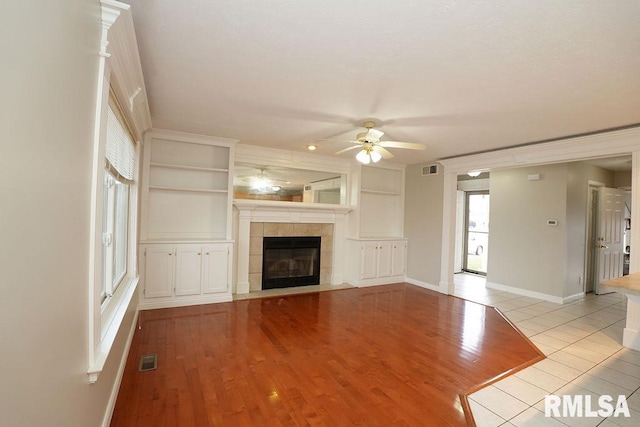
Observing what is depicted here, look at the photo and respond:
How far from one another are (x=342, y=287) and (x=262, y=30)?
4569 mm

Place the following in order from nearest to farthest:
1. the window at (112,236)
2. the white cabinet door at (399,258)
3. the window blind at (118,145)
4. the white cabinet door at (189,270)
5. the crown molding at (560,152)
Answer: the window blind at (118,145) → the window at (112,236) → the crown molding at (560,152) → the white cabinet door at (189,270) → the white cabinet door at (399,258)

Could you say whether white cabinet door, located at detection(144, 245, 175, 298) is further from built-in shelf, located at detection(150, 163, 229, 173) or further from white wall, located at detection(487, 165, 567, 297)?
white wall, located at detection(487, 165, 567, 297)

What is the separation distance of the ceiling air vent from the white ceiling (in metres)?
2.01

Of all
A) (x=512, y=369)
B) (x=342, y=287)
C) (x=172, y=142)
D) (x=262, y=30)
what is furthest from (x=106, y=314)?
(x=342, y=287)

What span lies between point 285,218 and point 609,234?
618 centimetres

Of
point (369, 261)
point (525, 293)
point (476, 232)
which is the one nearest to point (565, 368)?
point (525, 293)

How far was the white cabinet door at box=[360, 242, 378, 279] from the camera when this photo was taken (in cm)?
568

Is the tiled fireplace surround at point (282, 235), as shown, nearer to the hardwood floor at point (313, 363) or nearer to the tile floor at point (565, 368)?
the hardwood floor at point (313, 363)

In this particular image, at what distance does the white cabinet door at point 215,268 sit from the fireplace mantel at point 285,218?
17.0 inches

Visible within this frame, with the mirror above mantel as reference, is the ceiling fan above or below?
above

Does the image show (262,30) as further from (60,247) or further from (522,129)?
(522,129)

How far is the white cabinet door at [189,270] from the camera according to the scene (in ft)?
13.8

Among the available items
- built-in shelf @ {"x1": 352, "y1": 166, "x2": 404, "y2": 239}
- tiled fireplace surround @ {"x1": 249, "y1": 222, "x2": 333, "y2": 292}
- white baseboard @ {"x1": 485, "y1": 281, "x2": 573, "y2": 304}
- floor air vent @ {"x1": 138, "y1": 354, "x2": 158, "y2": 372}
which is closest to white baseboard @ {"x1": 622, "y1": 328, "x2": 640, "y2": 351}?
white baseboard @ {"x1": 485, "y1": 281, "x2": 573, "y2": 304}

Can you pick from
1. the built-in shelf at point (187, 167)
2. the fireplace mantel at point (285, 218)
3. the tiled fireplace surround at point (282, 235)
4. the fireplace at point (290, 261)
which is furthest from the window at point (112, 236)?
the fireplace at point (290, 261)
